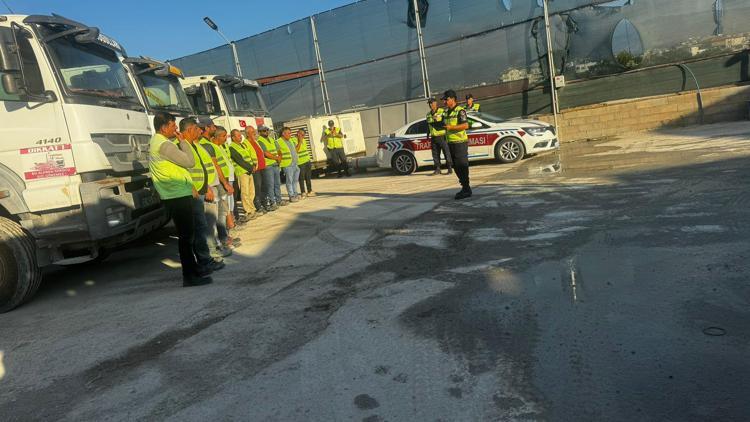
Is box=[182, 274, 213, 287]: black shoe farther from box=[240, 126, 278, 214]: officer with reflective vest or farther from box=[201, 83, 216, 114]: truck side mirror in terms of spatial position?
box=[201, 83, 216, 114]: truck side mirror

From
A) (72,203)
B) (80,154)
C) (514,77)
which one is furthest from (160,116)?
(514,77)

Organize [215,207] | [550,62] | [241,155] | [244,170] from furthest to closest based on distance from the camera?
[550,62] < [244,170] < [241,155] < [215,207]

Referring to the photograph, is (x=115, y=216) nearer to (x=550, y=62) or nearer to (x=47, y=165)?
(x=47, y=165)

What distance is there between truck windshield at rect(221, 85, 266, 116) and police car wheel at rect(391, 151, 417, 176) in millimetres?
4035

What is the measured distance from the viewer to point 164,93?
8711 millimetres

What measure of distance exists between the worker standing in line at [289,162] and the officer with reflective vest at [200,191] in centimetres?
427

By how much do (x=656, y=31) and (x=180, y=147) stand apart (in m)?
16.6

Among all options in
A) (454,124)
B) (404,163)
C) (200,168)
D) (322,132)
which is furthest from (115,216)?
(322,132)

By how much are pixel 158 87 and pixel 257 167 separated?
215cm

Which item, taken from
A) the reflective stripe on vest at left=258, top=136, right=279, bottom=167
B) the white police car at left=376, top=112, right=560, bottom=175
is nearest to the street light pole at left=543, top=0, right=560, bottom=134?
the white police car at left=376, top=112, right=560, bottom=175

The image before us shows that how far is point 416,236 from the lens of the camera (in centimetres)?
657

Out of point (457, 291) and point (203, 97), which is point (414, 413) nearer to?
point (457, 291)

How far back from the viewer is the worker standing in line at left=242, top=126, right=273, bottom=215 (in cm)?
947

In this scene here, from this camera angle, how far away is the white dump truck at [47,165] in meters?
5.22
